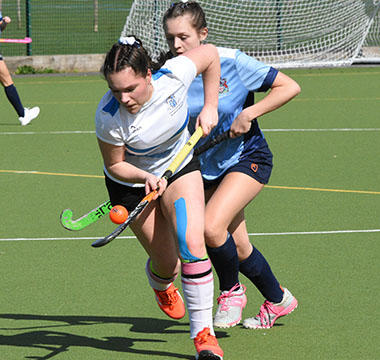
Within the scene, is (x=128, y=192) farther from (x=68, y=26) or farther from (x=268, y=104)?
(x=68, y=26)

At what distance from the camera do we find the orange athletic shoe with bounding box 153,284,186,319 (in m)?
4.43

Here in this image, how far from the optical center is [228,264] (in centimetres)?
438

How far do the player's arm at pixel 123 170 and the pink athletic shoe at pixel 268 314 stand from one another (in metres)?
1.02

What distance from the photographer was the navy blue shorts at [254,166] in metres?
4.47

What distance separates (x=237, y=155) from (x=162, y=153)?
595 mm

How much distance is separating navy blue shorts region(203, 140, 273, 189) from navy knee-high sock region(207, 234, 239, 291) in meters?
0.35

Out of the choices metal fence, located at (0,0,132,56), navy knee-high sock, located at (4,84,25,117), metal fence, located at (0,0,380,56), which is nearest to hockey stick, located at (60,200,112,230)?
navy knee-high sock, located at (4,84,25,117)

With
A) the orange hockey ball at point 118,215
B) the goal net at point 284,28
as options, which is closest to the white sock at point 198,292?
the orange hockey ball at point 118,215

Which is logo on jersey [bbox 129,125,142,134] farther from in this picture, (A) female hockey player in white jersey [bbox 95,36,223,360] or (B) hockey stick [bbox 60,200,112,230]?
(B) hockey stick [bbox 60,200,112,230]

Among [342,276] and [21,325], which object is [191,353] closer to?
[21,325]

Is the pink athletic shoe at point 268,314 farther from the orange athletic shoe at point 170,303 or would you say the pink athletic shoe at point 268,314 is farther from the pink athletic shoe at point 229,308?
the orange athletic shoe at point 170,303

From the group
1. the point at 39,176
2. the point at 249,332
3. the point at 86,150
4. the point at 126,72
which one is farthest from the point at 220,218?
the point at 86,150

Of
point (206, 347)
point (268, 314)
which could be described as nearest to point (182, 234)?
point (206, 347)

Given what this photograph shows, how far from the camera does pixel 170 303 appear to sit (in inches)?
175
